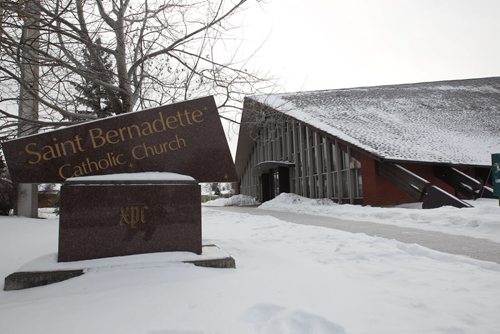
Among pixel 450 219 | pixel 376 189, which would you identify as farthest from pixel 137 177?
pixel 376 189

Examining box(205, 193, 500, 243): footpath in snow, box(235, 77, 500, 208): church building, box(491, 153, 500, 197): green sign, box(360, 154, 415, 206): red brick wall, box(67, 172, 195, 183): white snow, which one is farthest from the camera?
box(360, 154, 415, 206): red brick wall

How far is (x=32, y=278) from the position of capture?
141 inches

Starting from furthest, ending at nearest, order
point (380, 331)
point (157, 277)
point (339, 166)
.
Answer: point (339, 166), point (157, 277), point (380, 331)

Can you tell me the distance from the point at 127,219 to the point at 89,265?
25.0 inches

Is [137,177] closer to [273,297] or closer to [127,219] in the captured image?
[127,219]

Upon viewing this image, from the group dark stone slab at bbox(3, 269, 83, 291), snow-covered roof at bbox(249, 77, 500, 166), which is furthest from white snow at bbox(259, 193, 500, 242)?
dark stone slab at bbox(3, 269, 83, 291)

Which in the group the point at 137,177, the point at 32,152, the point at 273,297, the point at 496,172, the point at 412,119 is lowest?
the point at 273,297

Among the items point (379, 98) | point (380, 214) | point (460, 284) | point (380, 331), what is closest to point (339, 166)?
point (380, 214)

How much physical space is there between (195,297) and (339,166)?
15781 millimetres

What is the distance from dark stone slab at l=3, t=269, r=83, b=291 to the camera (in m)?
3.57

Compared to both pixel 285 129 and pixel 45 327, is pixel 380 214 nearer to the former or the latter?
pixel 45 327

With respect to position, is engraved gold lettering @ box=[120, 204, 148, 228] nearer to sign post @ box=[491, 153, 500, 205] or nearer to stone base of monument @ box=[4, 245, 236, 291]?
stone base of monument @ box=[4, 245, 236, 291]

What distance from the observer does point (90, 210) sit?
158 inches

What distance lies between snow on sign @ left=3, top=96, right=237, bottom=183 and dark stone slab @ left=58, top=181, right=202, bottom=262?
1.36 ft
